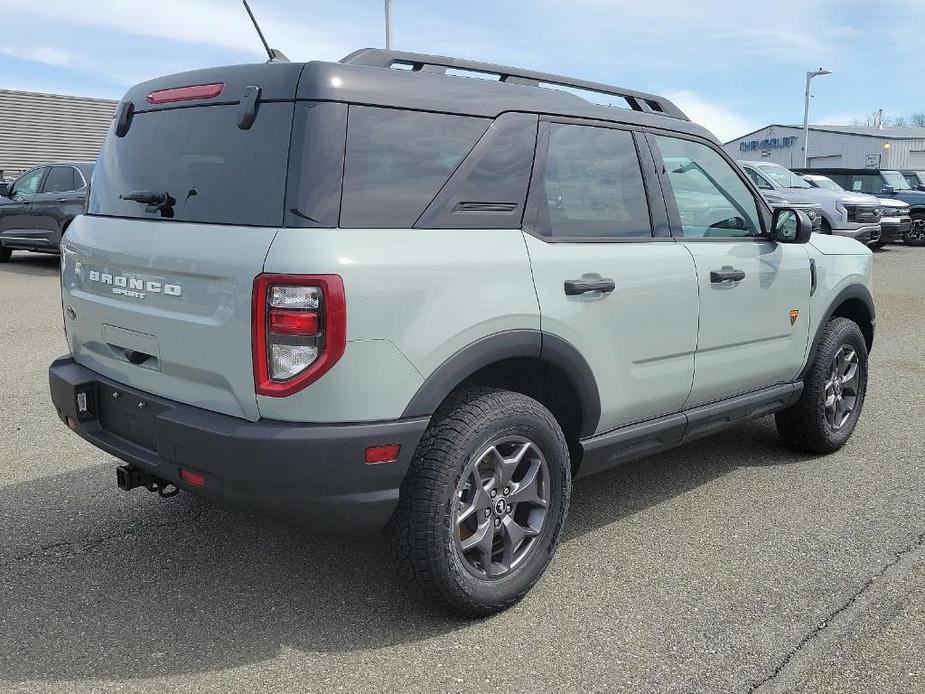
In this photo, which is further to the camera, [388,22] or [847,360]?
[388,22]

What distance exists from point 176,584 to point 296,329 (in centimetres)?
133

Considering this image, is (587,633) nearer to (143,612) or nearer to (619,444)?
(619,444)

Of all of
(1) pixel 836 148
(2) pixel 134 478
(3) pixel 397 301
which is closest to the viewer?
(3) pixel 397 301

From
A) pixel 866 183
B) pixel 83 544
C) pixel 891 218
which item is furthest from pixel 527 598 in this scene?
pixel 866 183

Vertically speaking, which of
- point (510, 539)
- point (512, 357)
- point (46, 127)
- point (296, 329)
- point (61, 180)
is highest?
point (46, 127)

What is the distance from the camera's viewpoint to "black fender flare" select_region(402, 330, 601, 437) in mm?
2795

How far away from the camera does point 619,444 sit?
3.58 meters

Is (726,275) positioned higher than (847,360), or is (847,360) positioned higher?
(726,275)

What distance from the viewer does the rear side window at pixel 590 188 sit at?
10.9 feet

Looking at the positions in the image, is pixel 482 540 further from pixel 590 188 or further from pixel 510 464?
pixel 590 188

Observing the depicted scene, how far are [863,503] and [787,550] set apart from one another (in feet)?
2.57

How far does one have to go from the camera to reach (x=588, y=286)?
3.29 m

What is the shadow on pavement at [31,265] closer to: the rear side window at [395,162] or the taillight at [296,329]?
the rear side window at [395,162]

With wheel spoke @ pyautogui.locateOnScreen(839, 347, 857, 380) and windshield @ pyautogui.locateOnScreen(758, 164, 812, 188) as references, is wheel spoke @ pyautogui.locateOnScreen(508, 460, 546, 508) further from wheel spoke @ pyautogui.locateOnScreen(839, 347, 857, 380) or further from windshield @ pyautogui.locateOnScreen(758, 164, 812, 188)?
windshield @ pyautogui.locateOnScreen(758, 164, 812, 188)
